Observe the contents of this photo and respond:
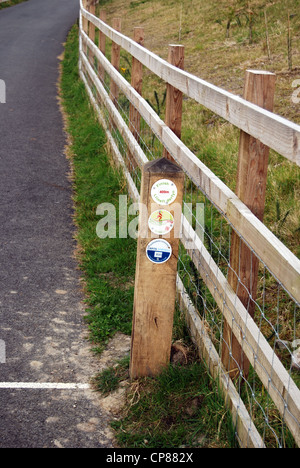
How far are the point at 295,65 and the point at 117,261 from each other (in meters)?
5.65

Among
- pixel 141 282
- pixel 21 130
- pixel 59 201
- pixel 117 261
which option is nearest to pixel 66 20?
pixel 21 130

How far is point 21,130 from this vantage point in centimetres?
986

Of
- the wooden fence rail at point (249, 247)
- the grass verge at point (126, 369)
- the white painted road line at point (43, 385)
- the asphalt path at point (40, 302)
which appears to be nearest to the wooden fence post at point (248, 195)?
the wooden fence rail at point (249, 247)

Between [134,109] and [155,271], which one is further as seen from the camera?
[134,109]

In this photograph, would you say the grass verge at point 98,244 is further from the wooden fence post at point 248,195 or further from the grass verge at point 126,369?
the wooden fence post at point 248,195

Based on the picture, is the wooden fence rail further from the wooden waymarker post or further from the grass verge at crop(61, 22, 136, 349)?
the grass verge at crop(61, 22, 136, 349)

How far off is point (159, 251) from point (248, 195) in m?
0.65

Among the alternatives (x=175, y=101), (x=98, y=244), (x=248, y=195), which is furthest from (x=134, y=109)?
(x=248, y=195)

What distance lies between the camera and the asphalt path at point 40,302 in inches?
128

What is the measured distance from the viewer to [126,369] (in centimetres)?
373

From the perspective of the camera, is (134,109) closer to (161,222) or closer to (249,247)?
(161,222)

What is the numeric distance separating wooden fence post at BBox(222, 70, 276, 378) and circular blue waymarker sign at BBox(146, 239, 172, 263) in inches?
14.6

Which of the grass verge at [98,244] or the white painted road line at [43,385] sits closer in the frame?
the white painted road line at [43,385]

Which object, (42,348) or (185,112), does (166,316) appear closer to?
(42,348)
